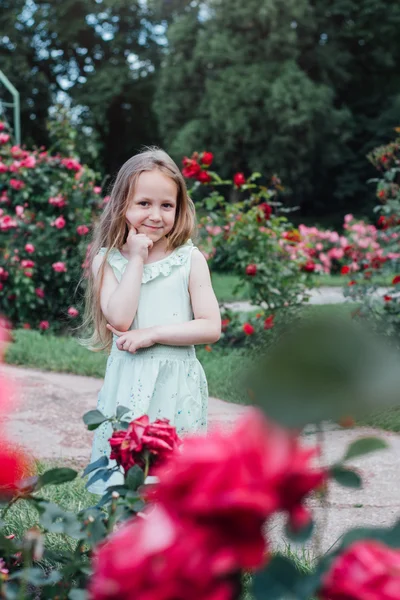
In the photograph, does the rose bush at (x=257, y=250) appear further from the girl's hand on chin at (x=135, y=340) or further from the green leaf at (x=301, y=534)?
the green leaf at (x=301, y=534)

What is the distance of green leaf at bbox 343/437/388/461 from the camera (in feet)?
1.75

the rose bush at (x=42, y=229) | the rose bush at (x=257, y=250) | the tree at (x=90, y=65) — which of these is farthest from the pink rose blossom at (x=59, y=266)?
the tree at (x=90, y=65)

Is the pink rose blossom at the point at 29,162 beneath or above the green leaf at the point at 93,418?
beneath

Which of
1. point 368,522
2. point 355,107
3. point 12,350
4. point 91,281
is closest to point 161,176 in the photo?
point 91,281

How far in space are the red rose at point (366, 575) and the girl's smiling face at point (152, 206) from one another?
1460 mm

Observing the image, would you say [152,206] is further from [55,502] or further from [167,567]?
[167,567]

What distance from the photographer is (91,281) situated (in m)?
2.05

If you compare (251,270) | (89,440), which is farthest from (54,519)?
(251,270)

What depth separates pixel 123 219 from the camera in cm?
196

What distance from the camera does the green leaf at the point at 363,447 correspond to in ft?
1.75

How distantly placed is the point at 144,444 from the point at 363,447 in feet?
1.06

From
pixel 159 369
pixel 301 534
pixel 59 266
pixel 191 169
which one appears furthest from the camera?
pixel 59 266

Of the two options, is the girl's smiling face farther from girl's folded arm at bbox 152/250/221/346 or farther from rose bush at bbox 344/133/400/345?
rose bush at bbox 344/133/400/345

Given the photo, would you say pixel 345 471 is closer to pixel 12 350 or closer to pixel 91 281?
pixel 91 281
